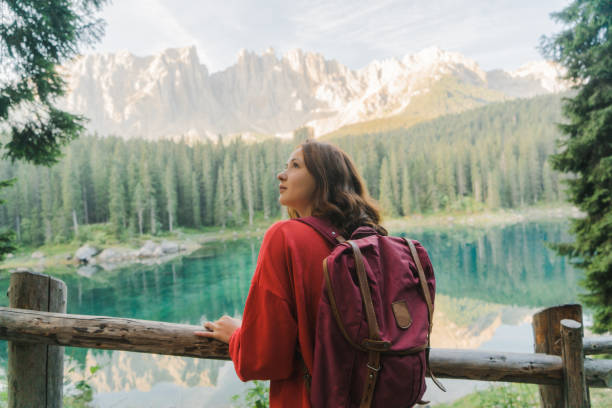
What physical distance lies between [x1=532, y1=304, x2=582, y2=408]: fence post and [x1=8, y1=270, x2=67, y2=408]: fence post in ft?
9.95

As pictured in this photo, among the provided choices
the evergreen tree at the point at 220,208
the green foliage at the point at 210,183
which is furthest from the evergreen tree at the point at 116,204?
the evergreen tree at the point at 220,208

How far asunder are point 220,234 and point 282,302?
41.7m

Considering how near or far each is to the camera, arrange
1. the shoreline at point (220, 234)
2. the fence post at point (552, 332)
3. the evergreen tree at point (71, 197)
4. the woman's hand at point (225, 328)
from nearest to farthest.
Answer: the woman's hand at point (225, 328), the fence post at point (552, 332), the shoreline at point (220, 234), the evergreen tree at point (71, 197)

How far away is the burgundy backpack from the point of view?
1.00 metres

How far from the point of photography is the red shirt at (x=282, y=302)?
1072 millimetres

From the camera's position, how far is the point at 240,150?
5356 cm

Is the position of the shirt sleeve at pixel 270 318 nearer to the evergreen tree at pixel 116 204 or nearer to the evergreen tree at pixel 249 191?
the evergreen tree at pixel 116 204

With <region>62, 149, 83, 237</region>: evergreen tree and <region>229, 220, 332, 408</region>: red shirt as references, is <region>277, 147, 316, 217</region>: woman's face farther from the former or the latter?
<region>62, 149, 83, 237</region>: evergreen tree

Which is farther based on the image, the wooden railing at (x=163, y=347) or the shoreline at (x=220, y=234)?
the shoreline at (x=220, y=234)

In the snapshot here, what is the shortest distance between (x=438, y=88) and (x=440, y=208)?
131274mm

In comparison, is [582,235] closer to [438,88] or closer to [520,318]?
[520,318]

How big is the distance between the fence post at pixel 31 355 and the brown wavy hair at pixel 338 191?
198 centimetres

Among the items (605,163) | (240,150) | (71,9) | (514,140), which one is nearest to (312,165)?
(605,163)

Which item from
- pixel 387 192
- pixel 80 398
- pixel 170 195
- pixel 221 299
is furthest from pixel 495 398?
pixel 387 192
